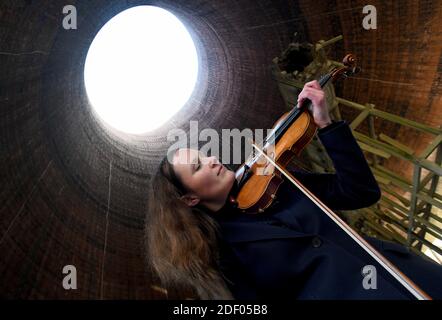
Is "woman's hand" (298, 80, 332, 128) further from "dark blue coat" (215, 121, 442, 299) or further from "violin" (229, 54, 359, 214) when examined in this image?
"violin" (229, 54, 359, 214)

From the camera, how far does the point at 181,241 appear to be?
6.73 feet

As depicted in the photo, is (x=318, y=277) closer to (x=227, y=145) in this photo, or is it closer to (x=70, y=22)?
(x=70, y=22)

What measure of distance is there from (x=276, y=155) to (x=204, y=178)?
51 centimetres

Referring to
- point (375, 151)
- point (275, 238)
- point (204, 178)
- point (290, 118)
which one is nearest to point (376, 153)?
point (375, 151)

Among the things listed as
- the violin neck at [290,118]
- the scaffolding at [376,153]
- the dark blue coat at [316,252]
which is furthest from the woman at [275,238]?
the scaffolding at [376,153]

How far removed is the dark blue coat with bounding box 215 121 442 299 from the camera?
1716 mm

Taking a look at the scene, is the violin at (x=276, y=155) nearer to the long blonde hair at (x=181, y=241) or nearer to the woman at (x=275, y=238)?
the woman at (x=275, y=238)

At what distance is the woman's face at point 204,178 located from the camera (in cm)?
218

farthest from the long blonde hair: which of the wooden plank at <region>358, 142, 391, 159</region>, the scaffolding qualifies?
the wooden plank at <region>358, 142, 391, 159</region>

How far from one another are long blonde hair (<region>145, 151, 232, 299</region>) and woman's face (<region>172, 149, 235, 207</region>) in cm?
5

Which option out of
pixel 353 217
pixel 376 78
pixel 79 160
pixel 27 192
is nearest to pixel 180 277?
pixel 27 192

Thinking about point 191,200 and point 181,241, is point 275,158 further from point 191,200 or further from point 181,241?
point 181,241

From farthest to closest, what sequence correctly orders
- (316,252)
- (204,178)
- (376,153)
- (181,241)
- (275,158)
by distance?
(376,153) < (275,158) < (204,178) < (181,241) < (316,252)

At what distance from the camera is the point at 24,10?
2449 mm
